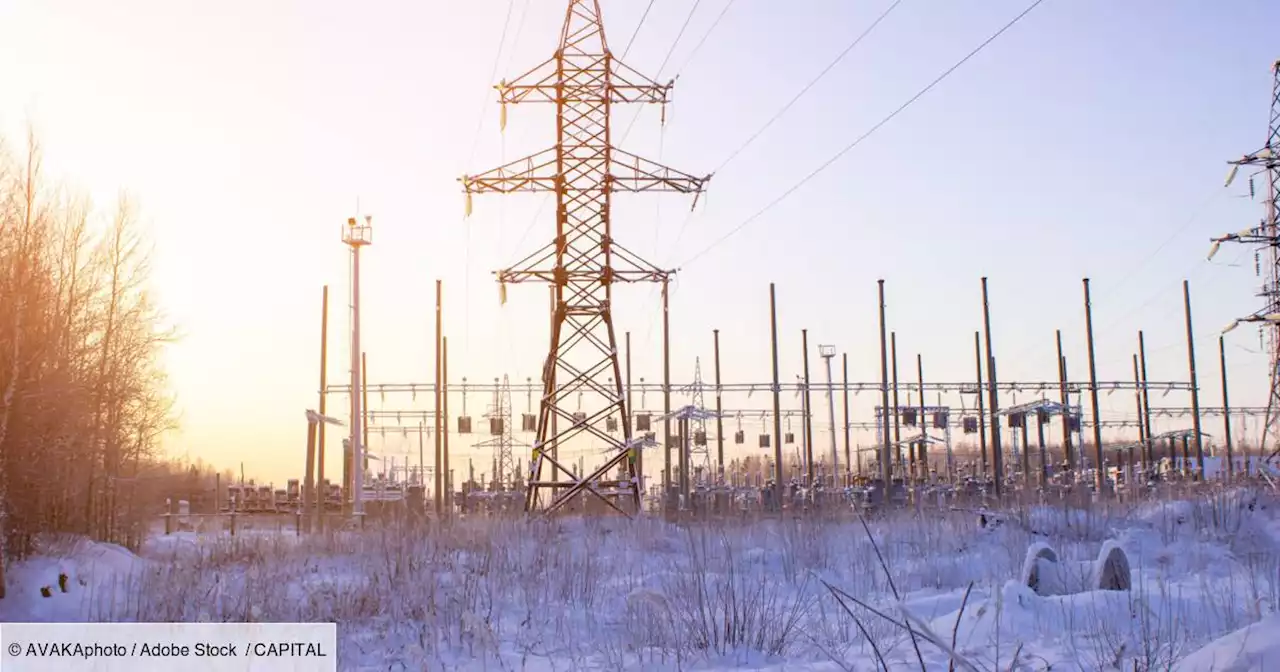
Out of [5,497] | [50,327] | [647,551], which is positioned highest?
[50,327]

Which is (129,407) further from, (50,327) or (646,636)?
(646,636)

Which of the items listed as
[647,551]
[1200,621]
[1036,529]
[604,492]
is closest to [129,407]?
[604,492]

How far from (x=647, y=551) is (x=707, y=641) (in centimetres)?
791

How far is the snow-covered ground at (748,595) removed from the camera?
640 centimetres

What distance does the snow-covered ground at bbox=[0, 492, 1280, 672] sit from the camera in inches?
252

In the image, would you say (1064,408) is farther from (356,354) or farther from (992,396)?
(356,354)

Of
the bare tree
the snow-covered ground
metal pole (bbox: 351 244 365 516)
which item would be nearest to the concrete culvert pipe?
the snow-covered ground

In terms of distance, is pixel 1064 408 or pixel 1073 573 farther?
pixel 1064 408

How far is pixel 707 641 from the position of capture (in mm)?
6992

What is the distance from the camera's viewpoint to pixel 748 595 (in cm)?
829

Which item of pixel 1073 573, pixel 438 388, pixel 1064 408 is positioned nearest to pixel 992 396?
pixel 1064 408

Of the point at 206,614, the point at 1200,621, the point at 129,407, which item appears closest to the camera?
the point at 1200,621

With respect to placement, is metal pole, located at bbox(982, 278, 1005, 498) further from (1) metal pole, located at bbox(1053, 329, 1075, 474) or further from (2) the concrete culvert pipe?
(2) the concrete culvert pipe

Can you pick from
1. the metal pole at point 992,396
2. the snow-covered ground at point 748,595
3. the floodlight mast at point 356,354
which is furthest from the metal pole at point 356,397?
the metal pole at point 992,396
